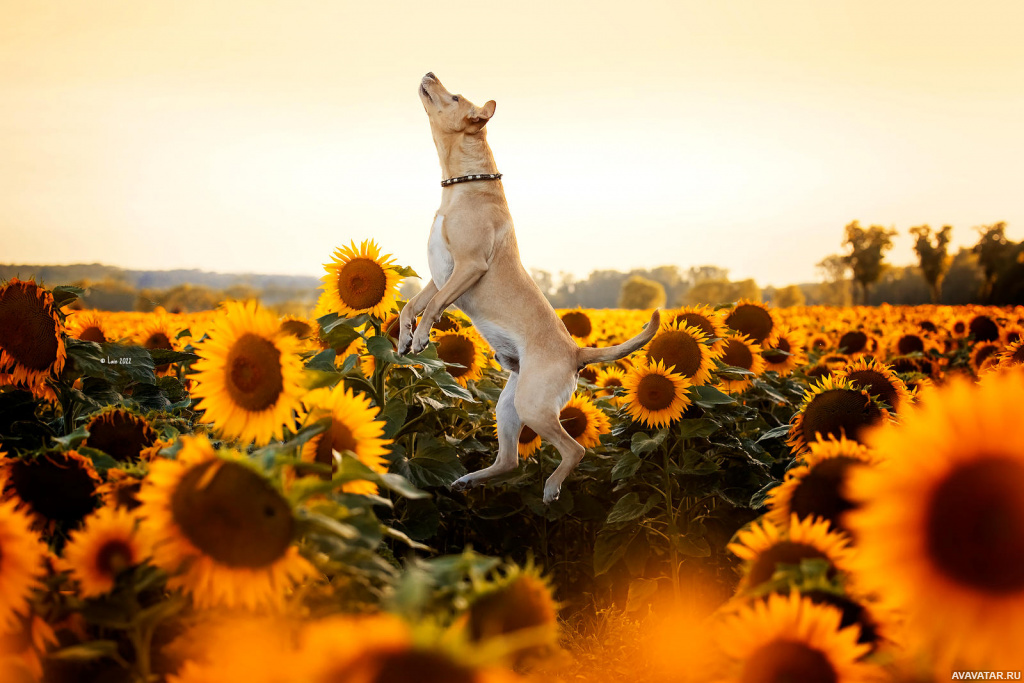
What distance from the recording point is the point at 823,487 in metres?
1.57

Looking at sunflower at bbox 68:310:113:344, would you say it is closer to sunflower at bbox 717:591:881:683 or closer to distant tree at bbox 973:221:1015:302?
Result: sunflower at bbox 717:591:881:683

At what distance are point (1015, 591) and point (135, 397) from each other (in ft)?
11.4

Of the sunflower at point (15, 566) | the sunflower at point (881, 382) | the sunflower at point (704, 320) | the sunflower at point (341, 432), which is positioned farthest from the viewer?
the sunflower at point (704, 320)

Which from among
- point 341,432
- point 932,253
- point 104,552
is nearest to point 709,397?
point 341,432

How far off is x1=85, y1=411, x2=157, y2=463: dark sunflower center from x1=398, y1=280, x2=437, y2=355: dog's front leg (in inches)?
66.0

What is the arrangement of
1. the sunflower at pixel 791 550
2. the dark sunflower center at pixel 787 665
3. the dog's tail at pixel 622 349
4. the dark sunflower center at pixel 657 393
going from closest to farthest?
the dark sunflower center at pixel 787 665 → the sunflower at pixel 791 550 → the dark sunflower center at pixel 657 393 → the dog's tail at pixel 622 349

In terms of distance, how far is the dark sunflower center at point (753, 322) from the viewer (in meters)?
6.00

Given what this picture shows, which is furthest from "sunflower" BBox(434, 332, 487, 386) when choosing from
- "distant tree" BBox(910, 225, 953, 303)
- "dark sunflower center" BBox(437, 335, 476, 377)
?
"distant tree" BBox(910, 225, 953, 303)

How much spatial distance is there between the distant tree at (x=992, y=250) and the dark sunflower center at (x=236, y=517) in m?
34.5

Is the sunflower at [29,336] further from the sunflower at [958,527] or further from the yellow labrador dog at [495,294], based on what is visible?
the sunflower at [958,527]

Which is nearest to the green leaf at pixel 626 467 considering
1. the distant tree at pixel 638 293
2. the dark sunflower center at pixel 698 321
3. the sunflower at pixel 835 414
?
the sunflower at pixel 835 414

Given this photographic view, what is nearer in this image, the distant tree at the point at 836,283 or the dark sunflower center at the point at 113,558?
the dark sunflower center at the point at 113,558

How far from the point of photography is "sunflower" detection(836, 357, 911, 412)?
362 cm

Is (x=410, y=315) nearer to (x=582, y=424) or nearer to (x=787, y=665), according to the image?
(x=582, y=424)
